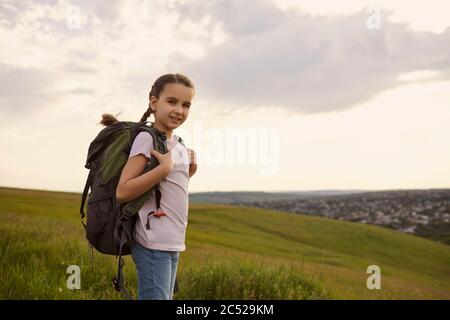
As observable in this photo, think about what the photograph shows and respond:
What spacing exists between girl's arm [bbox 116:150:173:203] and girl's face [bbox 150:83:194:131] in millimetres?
355

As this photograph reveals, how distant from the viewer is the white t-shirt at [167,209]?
3916mm

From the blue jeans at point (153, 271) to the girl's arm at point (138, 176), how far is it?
0.43 meters

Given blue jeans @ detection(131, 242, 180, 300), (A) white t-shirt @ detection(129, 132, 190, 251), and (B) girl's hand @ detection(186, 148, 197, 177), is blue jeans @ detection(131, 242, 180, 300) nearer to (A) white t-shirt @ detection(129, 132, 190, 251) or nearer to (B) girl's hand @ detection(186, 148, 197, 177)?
(A) white t-shirt @ detection(129, 132, 190, 251)

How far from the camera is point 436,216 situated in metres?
115

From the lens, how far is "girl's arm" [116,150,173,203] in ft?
12.4

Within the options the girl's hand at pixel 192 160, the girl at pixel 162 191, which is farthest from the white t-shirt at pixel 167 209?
the girl's hand at pixel 192 160

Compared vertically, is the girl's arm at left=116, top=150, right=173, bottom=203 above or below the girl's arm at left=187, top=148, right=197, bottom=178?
below

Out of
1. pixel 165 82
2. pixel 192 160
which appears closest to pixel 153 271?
pixel 192 160

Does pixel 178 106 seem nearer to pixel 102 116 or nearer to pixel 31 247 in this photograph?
pixel 102 116

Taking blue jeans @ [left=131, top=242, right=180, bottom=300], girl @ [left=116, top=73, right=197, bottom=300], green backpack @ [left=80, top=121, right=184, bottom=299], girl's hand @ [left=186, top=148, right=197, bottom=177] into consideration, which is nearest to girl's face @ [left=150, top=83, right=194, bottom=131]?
girl @ [left=116, top=73, right=197, bottom=300]

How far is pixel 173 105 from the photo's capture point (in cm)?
416

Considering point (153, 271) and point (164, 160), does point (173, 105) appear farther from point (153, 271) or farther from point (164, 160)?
point (153, 271)

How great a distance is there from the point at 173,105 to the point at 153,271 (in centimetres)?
131

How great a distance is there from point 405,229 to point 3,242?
101 metres
